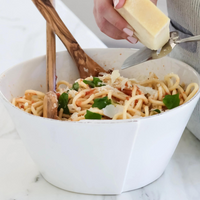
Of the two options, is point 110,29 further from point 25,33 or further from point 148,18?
point 25,33

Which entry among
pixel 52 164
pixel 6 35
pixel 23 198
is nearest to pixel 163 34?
pixel 52 164

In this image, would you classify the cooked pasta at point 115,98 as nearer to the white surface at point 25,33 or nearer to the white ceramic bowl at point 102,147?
the white ceramic bowl at point 102,147

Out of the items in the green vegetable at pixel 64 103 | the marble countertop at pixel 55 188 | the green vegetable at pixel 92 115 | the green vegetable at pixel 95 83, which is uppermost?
the green vegetable at pixel 92 115

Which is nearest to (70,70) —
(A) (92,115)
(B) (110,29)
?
(B) (110,29)

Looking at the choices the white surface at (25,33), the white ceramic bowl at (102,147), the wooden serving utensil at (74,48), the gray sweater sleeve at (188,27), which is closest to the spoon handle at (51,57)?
the wooden serving utensil at (74,48)

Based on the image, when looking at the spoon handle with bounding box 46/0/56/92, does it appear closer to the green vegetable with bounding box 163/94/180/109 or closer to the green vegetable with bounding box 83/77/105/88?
the green vegetable with bounding box 83/77/105/88

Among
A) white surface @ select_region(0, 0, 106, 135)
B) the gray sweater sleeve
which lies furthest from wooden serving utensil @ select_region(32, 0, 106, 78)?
white surface @ select_region(0, 0, 106, 135)
